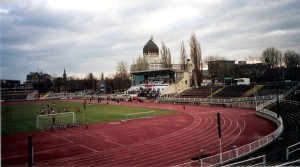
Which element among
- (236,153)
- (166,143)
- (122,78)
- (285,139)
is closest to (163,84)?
(122,78)

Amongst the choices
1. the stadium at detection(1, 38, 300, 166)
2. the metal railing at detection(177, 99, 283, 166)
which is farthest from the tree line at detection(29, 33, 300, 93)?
the metal railing at detection(177, 99, 283, 166)

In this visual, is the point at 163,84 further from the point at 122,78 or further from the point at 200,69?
the point at 122,78

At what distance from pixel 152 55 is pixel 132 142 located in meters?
103

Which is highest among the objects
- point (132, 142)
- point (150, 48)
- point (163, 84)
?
point (150, 48)

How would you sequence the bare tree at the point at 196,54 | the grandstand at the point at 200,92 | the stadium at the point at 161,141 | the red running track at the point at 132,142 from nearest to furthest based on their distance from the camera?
1. the stadium at the point at 161,141
2. the red running track at the point at 132,142
3. the grandstand at the point at 200,92
4. the bare tree at the point at 196,54

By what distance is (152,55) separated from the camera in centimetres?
12644

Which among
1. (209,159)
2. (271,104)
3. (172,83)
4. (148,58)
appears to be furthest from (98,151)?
(148,58)

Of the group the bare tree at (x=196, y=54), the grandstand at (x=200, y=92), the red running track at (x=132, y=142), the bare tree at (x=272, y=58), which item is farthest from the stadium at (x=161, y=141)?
the bare tree at (x=272, y=58)

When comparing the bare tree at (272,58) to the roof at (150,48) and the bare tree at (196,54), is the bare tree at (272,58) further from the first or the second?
the roof at (150,48)

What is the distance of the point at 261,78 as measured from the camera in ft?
306

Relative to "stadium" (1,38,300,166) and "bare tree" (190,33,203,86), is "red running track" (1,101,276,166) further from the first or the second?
"bare tree" (190,33,203,86)

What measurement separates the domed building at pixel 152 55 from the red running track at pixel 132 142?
89.2 metres

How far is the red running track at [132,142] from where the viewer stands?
65.7ft

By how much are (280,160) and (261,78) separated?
273 feet
